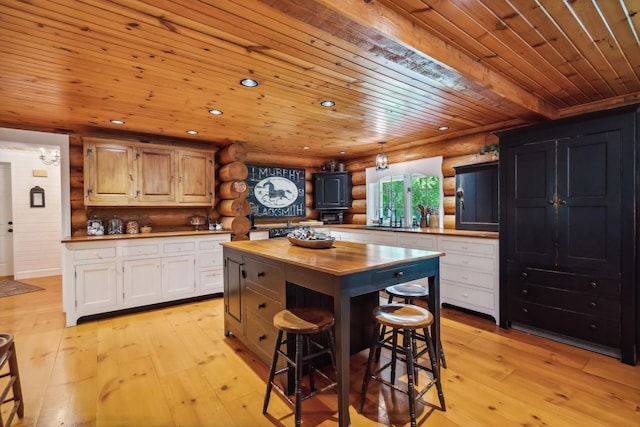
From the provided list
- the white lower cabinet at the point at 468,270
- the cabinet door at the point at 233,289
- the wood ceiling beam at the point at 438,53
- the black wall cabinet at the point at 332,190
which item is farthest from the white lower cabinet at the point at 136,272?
the wood ceiling beam at the point at 438,53

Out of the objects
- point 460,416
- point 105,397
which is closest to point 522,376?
point 460,416

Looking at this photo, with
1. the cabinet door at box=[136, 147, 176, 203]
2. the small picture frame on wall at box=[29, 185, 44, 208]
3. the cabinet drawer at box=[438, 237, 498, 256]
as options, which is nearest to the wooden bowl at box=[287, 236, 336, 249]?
the cabinet drawer at box=[438, 237, 498, 256]

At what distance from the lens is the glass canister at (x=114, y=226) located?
4188 mm

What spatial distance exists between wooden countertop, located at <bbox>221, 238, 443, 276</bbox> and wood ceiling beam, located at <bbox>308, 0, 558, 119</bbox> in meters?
1.28

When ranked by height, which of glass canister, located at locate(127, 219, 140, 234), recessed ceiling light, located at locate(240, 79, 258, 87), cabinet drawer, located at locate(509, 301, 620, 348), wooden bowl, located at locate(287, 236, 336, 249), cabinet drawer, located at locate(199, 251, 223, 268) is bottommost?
cabinet drawer, located at locate(509, 301, 620, 348)

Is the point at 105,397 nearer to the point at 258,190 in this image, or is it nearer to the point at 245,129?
the point at 245,129

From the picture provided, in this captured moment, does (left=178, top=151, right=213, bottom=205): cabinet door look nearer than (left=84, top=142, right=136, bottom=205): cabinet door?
No

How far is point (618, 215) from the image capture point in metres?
2.55

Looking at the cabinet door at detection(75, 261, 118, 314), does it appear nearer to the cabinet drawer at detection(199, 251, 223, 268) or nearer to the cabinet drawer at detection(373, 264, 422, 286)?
the cabinet drawer at detection(199, 251, 223, 268)

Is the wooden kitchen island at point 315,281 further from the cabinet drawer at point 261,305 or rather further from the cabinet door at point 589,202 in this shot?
the cabinet door at point 589,202

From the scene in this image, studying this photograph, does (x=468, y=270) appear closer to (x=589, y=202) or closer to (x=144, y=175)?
(x=589, y=202)

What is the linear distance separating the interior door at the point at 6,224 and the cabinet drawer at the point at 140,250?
3.97m

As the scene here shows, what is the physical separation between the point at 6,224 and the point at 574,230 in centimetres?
874

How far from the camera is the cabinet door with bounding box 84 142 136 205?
3.84 metres
